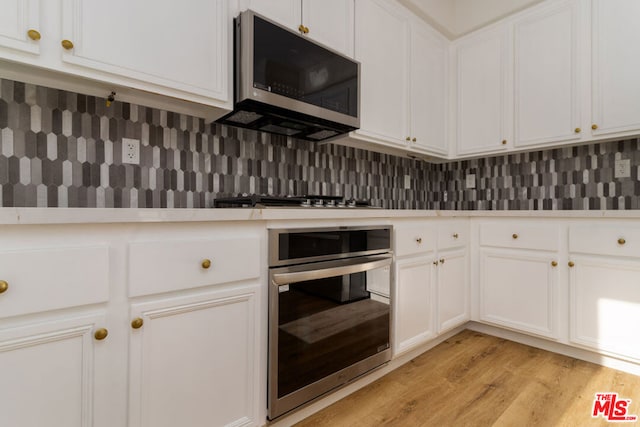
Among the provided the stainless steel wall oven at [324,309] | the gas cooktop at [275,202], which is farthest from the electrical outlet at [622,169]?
the gas cooktop at [275,202]

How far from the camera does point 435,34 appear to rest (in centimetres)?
258

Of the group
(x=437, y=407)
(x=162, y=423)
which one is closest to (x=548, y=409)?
(x=437, y=407)

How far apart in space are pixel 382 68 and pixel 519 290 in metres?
1.77

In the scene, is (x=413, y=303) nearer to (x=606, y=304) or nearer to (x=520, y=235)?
(x=520, y=235)

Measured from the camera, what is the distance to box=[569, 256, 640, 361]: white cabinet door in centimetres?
177

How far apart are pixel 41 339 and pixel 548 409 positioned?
197 centimetres

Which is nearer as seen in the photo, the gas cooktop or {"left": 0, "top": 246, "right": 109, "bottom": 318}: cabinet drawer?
{"left": 0, "top": 246, "right": 109, "bottom": 318}: cabinet drawer

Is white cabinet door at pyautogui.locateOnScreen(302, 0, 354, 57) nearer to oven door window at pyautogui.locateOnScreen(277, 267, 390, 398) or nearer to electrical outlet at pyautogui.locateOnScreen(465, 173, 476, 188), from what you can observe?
oven door window at pyautogui.locateOnScreen(277, 267, 390, 398)

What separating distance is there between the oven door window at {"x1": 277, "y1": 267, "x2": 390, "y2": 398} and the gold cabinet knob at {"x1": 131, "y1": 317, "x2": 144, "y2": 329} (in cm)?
48

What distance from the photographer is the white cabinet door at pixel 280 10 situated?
1.51 meters

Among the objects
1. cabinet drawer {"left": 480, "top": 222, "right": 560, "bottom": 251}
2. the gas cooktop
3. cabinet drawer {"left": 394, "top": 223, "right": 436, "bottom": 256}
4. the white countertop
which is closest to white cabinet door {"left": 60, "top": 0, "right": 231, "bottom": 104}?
the gas cooktop

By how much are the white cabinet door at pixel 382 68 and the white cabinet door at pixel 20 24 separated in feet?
4.96

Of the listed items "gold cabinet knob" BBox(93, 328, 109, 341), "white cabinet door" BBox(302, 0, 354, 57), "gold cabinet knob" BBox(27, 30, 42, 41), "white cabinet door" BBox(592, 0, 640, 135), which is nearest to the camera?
"gold cabinet knob" BBox(93, 328, 109, 341)

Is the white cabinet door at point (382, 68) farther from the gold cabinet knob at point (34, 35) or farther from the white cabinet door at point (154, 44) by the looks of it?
the gold cabinet knob at point (34, 35)
